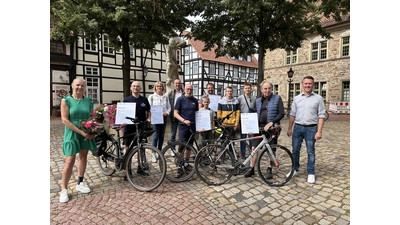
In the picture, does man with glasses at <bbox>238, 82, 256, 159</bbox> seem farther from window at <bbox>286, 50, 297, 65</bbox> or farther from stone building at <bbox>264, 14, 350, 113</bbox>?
window at <bbox>286, 50, 297, 65</bbox>

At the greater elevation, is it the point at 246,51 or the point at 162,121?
the point at 246,51

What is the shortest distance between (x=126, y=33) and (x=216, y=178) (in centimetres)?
912

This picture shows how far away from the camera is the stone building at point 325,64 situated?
21734 mm

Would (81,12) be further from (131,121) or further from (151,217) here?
(151,217)

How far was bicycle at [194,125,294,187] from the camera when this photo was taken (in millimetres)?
3988

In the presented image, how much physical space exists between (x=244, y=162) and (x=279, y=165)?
0.60 m

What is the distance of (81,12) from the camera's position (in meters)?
8.79

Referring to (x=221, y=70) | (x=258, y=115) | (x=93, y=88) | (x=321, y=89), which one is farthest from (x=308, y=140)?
(x=221, y=70)

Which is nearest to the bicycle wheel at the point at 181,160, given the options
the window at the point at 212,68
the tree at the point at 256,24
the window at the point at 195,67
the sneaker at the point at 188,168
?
the sneaker at the point at 188,168

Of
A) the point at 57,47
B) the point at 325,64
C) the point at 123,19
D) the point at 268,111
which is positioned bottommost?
the point at 268,111

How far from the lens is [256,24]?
1166 centimetres

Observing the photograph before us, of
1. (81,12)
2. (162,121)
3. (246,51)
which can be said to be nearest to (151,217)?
(162,121)

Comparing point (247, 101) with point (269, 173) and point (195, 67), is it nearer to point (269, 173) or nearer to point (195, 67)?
point (269, 173)

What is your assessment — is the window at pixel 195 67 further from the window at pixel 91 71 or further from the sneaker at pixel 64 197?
the sneaker at pixel 64 197
